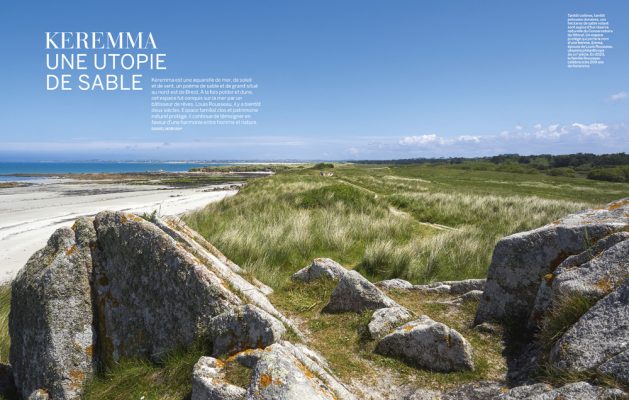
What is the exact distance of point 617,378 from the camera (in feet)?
8.90

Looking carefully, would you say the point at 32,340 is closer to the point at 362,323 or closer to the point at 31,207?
the point at 362,323

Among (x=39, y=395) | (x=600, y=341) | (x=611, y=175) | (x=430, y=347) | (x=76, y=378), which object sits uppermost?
(x=611, y=175)

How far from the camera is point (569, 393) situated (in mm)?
2748

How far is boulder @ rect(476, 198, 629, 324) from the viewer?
476 cm

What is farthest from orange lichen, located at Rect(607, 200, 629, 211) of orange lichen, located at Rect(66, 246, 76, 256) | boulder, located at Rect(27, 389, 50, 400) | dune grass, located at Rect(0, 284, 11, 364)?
dune grass, located at Rect(0, 284, 11, 364)

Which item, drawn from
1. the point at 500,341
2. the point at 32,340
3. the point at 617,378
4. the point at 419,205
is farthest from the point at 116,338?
the point at 419,205

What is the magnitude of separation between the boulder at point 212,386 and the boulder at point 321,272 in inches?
130

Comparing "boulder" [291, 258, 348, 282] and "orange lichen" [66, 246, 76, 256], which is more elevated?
"orange lichen" [66, 246, 76, 256]

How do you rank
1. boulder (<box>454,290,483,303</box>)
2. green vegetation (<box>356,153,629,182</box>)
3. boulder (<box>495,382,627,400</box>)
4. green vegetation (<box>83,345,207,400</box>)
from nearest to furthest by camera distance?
boulder (<box>495,382,627,400</box>), green vegetation (<box>83,345,207,400</box>), boulder (<box>454,290,483,303</box>), green vegetation (<box>356,153,629,182</box>)

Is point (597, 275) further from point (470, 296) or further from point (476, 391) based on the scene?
point (470, 296)

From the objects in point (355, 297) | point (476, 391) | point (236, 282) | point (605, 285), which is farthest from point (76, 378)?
point (605, 285)

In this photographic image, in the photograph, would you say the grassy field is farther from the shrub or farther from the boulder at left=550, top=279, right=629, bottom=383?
the shrub

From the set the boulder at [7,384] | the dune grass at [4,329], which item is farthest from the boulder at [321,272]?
the dune grass at [4,329]

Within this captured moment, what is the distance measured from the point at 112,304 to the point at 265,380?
2.74m
